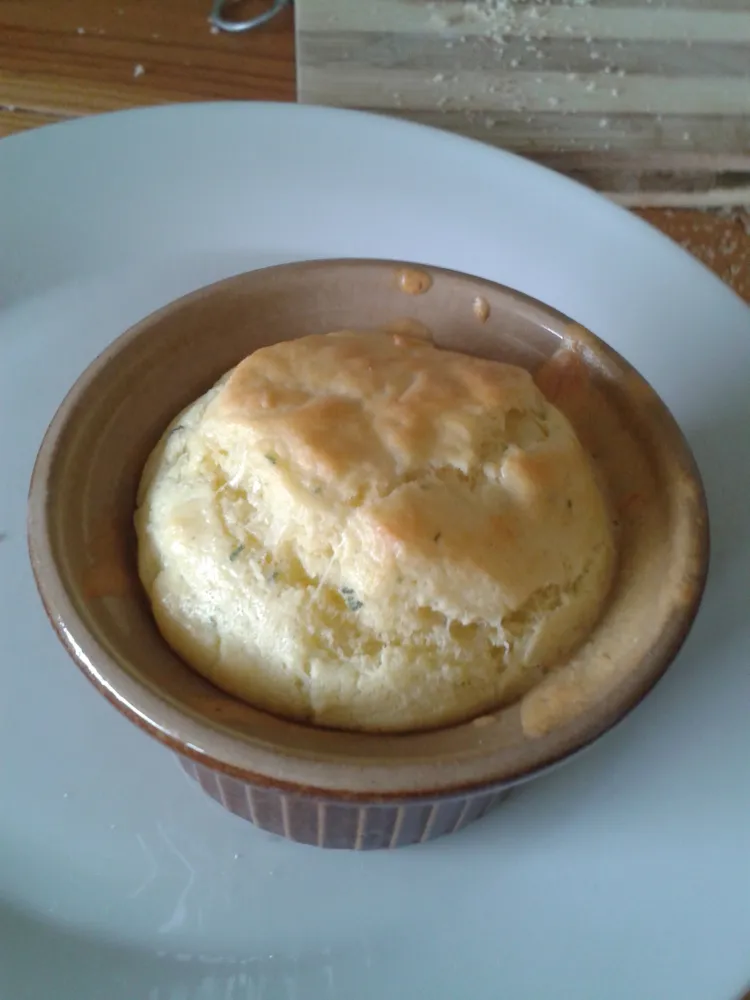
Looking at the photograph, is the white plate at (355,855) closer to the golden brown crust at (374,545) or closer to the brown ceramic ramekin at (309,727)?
the brown ceramic ramekin at (309,727)

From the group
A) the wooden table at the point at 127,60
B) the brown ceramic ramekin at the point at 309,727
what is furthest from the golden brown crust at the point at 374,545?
the wooden table at the point at 127,60

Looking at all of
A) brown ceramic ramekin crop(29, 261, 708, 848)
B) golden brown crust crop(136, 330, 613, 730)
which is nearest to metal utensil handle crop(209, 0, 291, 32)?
brown ceramic ramekin crop(29, 261, 708, 848)

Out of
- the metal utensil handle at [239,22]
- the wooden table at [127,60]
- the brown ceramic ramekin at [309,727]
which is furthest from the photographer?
the metal utensil handle at [239,22]

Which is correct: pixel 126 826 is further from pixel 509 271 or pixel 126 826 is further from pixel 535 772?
pixel 509 271

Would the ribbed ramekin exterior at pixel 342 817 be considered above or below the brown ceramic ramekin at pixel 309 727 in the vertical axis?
below

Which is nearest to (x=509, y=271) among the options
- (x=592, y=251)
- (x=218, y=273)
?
(x=592, y=251)

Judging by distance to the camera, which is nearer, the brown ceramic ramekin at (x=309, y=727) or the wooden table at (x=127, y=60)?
the brown ceramic ramekin at (x=309, y=727)
